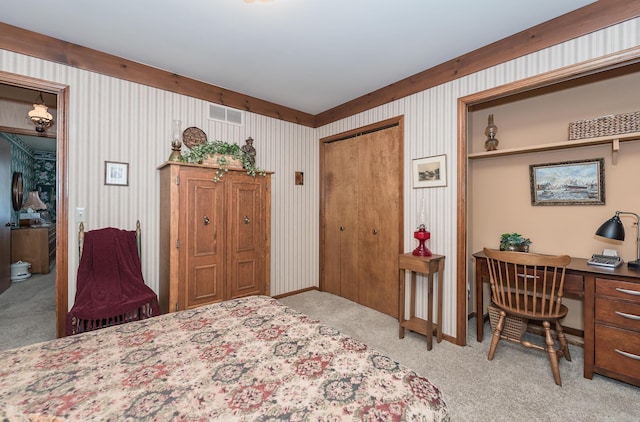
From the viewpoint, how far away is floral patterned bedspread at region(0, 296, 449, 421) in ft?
2.98

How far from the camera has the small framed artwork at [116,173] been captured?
2.70 metres

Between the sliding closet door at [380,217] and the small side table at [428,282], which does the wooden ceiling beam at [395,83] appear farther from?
the small side table at [428,282]

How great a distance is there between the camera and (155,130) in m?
2.98

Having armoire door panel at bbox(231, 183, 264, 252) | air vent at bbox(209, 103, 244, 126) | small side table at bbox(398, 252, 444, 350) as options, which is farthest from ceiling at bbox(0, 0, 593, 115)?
small side table at bbox(398, 252, 444, 350)

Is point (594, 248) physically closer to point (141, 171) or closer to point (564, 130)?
point (564, 130)

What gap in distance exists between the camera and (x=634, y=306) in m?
1.90

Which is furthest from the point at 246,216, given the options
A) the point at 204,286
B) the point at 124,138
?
the point at 124,138

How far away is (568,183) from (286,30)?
119 inches

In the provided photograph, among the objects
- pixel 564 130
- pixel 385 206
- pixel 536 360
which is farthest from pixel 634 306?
pixel 385 206

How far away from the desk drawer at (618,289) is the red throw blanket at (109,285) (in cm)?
361

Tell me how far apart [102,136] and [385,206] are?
3112 mm

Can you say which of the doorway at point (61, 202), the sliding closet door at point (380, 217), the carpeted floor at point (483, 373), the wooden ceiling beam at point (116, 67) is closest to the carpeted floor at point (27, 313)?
the carpeted floor at point (483, 373)

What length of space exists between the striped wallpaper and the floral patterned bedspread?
1.71 metres

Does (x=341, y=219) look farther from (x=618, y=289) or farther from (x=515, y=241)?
(x=618, y=289)
